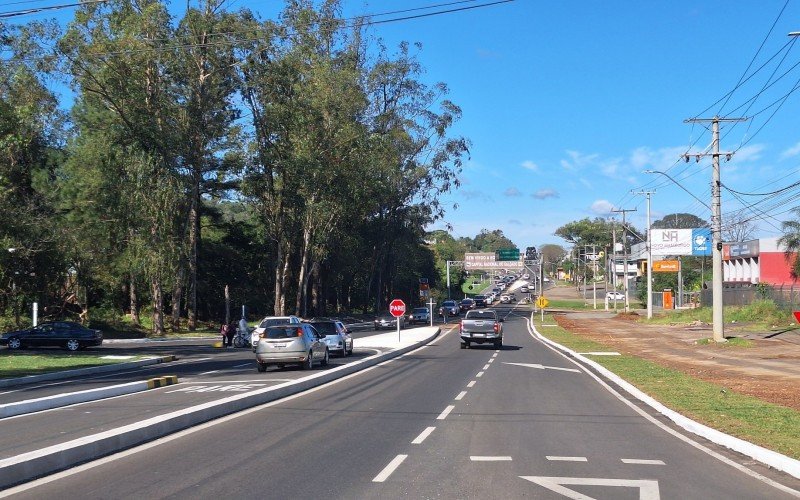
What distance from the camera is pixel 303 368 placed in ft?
82.5

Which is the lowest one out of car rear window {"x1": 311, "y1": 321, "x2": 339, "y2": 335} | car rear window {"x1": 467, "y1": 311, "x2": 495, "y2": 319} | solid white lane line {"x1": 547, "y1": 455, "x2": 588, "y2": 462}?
solid white lane line {"x1": 547, "y1": 455, "x2": 588, "y2": 462}

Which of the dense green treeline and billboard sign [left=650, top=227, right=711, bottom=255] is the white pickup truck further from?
billboard sign [left=650, top=227, right=711, bottom=255]

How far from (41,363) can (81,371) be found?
4.12 meters

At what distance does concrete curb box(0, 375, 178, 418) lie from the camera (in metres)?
14.8

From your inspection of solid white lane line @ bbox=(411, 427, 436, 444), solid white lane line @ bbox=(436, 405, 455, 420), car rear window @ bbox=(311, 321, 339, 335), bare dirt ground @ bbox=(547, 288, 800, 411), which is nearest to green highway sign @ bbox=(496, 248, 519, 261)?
bare dirt ground @ bbox=(547, 288, 800, 411)

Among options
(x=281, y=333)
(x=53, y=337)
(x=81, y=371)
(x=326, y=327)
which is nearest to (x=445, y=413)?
(x=281, y=333)

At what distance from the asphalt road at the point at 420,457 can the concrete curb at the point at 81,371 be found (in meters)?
10.3

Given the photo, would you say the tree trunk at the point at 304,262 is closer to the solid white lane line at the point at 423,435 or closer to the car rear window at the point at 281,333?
the car rear window at the point at 281,333

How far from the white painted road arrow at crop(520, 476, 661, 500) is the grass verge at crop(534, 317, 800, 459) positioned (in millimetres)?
2660

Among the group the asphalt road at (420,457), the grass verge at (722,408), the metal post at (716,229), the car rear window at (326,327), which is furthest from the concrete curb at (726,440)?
the metal post at (716,229)

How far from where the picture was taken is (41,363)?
28906 millimetres

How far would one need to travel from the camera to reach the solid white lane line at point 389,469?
347 inches

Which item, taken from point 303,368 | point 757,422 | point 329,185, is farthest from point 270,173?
point 757,422

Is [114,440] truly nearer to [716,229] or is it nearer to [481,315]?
[481,315]
